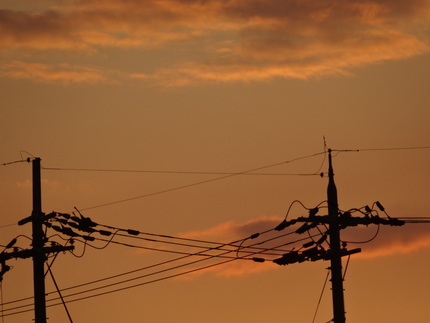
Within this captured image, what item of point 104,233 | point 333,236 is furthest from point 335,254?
point 104,233

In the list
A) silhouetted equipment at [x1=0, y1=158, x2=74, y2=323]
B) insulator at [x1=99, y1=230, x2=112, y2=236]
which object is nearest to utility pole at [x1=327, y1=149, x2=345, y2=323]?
insulator at [x1=99, y1=230, x2=112, y2=236]

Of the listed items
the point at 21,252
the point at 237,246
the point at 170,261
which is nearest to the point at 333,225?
the point at 237,246

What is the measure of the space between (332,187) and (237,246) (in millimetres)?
6161

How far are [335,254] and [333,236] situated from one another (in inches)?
36.3

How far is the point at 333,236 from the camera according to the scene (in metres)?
52.5

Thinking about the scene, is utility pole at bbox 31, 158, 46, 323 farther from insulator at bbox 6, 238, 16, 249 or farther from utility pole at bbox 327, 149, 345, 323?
utility pole at bbox 327, 149, 345, 323

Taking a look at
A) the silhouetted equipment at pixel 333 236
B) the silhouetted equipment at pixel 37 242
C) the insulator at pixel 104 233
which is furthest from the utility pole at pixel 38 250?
the silhouetted equipment at pixel 333 236

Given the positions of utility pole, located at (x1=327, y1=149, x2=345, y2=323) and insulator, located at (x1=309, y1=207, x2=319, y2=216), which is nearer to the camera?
utility pole, located at (x1=327, y1=149, x2=345, y2=323)

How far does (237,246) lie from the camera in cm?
5750

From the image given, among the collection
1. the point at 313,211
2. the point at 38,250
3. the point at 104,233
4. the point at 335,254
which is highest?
the point at 104,233

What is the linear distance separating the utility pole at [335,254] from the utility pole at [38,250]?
12506mm

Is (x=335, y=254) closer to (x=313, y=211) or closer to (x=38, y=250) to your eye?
(x=313, y=211)

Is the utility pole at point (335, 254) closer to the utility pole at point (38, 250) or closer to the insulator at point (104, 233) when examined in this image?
the insulator at point (104, 233)

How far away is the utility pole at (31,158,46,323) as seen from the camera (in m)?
53.9
